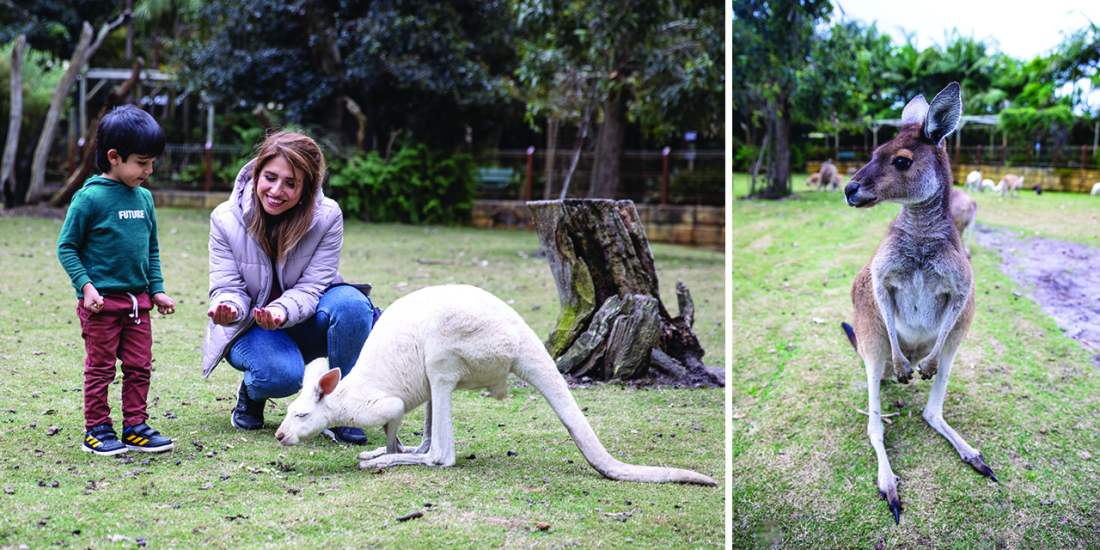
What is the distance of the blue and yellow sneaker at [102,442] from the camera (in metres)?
3.68

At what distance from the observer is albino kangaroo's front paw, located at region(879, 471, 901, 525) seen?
3178 millimetres

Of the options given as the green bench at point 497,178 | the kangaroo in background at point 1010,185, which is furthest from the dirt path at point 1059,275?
the green bench at point 497,178

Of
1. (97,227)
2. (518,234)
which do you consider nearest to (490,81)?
(518,234)

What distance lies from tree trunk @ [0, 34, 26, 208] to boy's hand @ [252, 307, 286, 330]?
10.7m

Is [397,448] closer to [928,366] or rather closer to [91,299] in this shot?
[91,299]

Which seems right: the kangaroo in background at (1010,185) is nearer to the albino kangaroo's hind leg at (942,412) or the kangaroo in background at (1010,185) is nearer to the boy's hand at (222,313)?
the albino kangaroo's hind leg at (942,412)

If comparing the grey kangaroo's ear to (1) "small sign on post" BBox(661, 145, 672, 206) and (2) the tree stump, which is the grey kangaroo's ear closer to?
(2) the tree stump

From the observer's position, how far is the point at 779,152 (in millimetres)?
3939

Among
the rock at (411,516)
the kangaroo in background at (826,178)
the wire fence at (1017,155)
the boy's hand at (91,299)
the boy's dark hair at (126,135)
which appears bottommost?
the rock at (411,516)

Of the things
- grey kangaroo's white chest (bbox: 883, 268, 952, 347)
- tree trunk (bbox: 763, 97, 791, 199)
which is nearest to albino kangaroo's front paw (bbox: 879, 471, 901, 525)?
grey kangaroo's white chest (bbox: 883, 268, 952, 347)

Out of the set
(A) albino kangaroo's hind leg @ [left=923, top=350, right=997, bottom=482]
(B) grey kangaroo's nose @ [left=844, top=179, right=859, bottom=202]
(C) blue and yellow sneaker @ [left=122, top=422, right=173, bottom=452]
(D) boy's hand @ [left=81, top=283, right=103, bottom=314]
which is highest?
(B) grey kangaroo's nose @ [left=844, top=179, right=859, bottom=202]

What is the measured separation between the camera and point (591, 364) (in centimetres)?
564

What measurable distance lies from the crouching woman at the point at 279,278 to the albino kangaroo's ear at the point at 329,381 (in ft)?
1.38

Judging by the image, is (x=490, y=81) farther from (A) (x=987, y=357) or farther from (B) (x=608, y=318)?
(A) (x=987, y=357)
